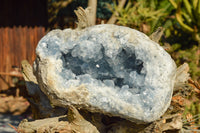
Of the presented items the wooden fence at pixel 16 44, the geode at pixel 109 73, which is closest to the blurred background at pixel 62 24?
the wooden fence at pixel 16 44

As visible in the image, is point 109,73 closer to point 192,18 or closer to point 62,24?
point 62,24

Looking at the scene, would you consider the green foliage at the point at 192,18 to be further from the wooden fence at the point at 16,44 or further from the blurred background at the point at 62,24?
the wooden fence at the point at 16,44

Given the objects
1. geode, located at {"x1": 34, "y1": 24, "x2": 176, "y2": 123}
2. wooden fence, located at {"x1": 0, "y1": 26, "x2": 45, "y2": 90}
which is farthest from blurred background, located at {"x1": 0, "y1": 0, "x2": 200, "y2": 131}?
geode, located at {"x1": 34, "y1": 24, "x2": 176, "y2": 123}

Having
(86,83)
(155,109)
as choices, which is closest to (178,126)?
(155,109)

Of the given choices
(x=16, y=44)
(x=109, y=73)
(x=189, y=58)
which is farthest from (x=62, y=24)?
(x=109, y=73)

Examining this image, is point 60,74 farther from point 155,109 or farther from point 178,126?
point 178,126

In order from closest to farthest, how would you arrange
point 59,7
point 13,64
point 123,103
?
point 123,103
point 59,7
point 13,64
